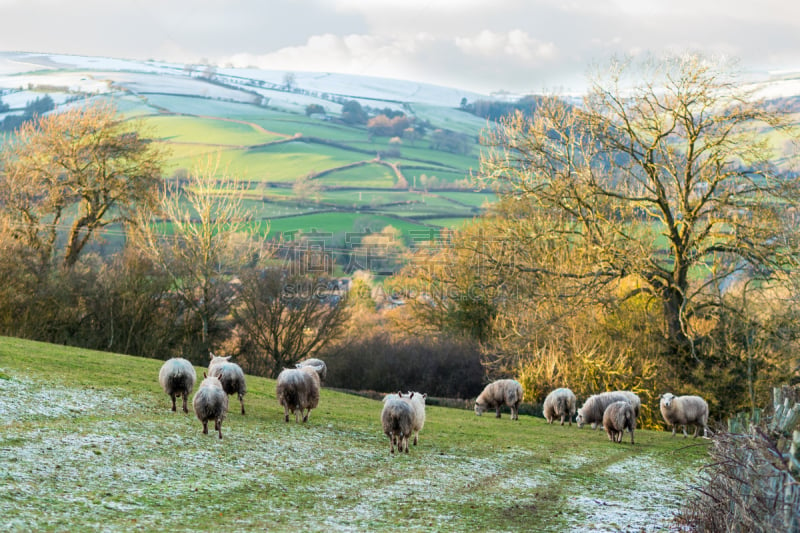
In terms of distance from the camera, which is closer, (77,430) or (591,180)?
(77,430)

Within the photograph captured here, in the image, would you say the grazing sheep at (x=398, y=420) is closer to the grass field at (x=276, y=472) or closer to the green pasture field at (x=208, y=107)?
the grass field at (x=276, y=472)

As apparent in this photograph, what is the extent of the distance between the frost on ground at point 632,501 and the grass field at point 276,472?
0.05 metres

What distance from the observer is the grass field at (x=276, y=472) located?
36.5ft

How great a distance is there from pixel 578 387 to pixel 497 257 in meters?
7.10

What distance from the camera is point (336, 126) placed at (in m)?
137

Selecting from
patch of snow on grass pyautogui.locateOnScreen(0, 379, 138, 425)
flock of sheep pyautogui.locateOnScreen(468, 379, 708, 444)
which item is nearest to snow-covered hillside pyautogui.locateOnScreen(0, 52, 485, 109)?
flock of sheep pyautogui.locateOnScreen(468, 379, 708, 444)

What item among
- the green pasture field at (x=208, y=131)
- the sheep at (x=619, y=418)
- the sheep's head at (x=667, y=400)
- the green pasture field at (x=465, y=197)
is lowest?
the sheep at (x=619, y=418)

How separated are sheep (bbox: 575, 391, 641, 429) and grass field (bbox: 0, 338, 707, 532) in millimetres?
3185

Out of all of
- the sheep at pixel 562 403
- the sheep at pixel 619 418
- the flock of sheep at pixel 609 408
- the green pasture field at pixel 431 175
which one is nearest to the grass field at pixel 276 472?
the sheep at pixel 619 418

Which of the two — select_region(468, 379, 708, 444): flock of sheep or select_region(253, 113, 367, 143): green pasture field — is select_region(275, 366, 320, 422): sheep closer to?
select_region(468, 379, 708, 444): flock of sheep

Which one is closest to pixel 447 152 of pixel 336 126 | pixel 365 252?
pixel 336 126

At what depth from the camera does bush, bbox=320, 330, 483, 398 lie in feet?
165

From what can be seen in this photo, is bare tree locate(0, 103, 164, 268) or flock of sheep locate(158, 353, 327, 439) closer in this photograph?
flock of sheep locate(158, 353, 327, 439)

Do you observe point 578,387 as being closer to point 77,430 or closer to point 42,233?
point 77,430
